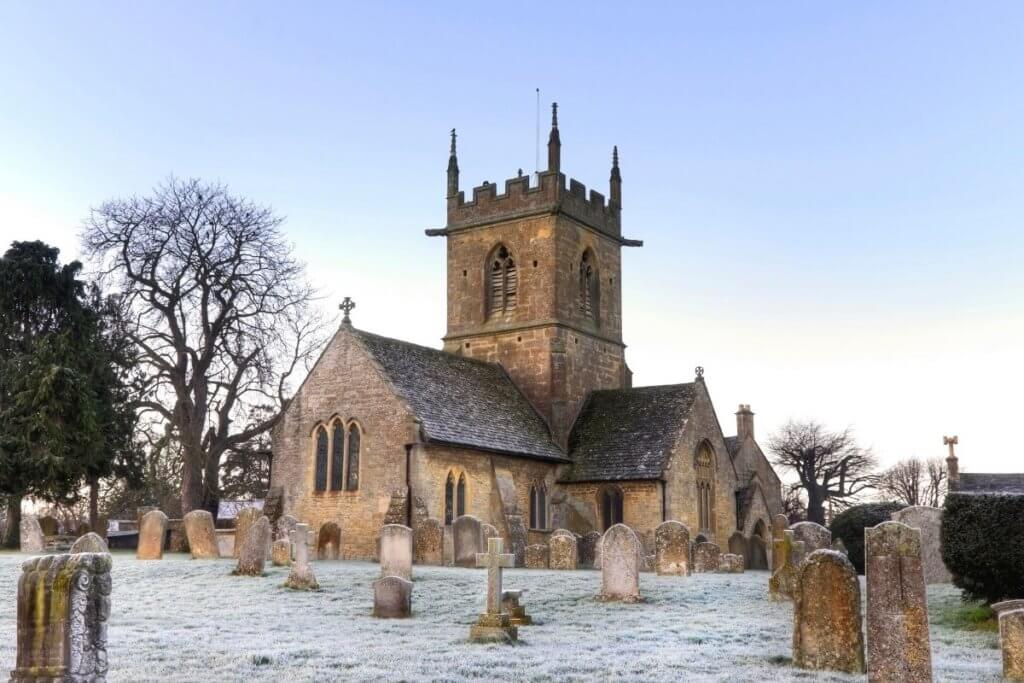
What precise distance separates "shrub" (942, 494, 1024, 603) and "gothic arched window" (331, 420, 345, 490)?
1944 cm

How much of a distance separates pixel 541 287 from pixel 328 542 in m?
13.1

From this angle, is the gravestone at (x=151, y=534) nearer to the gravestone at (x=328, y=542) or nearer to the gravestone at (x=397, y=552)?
the gravestone at (x=328, y=542)

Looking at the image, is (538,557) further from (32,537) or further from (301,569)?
(32,537)

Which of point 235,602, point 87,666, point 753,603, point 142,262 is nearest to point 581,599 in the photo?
point 753,603

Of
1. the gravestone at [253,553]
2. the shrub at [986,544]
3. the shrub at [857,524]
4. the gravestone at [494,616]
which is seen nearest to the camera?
the gravestone at [494,616]

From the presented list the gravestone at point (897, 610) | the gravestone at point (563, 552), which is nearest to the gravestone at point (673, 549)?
the gravestone at point (563, 552)

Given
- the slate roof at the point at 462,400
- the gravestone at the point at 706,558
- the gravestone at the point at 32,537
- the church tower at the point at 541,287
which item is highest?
the church tower at the point at 541,287

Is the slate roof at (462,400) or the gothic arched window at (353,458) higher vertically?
the slate roof at (462,400)

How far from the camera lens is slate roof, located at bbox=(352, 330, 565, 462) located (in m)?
34.1

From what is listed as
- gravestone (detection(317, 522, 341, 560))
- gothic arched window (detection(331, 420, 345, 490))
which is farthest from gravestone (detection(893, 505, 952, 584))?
gothic arched window (detection(331, 420, 345, 490))

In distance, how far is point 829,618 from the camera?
14305 millimetres

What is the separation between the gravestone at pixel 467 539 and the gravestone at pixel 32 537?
1383 cm

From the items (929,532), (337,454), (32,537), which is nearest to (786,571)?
(929,532)

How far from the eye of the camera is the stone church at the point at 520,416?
33.5 metres
